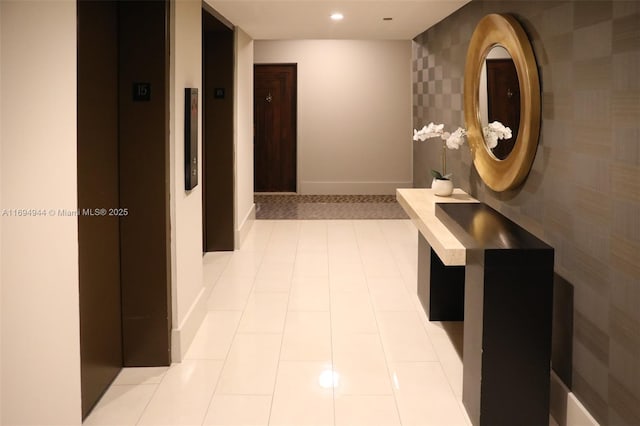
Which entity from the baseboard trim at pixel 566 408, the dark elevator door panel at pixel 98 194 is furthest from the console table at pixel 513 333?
the dark elevator door panel at pixel 98 194

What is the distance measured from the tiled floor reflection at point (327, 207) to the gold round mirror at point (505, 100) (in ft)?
12.5

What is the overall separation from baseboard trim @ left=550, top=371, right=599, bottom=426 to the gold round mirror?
1.17 m

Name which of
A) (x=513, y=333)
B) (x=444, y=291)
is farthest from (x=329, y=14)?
(x=513, y=333)

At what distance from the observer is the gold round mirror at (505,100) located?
3533mm

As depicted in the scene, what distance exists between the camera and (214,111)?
6.58m

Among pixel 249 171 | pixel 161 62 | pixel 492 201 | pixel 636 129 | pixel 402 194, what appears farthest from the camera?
pixel 249 171

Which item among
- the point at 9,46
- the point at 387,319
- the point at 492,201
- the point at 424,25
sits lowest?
the point at 387,319

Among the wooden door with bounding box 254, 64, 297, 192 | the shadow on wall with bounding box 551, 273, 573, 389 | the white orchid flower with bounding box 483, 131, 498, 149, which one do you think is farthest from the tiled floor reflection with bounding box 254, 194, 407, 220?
the shadow on wall with bounding box 551, 273, 573, 389

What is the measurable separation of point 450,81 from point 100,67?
12.0ft

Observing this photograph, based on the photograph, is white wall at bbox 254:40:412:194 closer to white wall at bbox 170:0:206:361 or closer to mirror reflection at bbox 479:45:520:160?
mirror reflection at bbox 479:45:520:160

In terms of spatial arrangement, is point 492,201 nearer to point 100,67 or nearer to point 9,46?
point 100,67

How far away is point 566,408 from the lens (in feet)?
10.0

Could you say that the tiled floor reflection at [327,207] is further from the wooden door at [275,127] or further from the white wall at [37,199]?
the white wall at [37,199]

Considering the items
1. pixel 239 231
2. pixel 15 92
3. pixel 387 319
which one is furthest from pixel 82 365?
pixel 239 231
